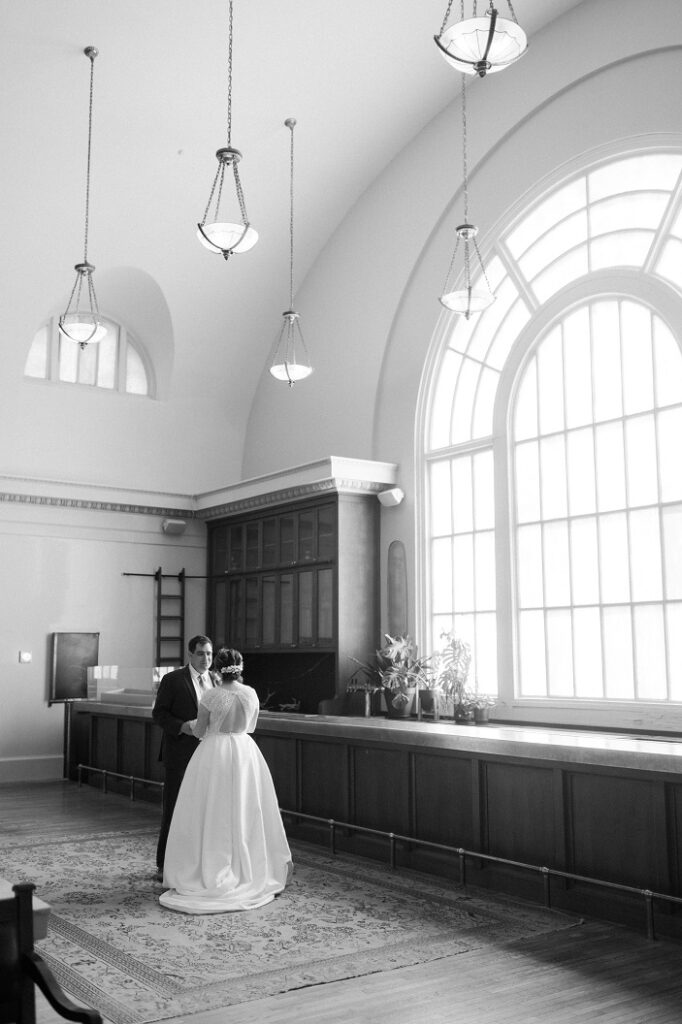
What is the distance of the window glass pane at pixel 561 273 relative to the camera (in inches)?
381

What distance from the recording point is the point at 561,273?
32.4 ft

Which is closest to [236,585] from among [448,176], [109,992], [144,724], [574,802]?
[144,724]

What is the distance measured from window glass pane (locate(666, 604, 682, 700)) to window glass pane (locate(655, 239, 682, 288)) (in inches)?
113

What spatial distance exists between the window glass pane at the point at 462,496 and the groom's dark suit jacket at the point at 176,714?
15.9 ft

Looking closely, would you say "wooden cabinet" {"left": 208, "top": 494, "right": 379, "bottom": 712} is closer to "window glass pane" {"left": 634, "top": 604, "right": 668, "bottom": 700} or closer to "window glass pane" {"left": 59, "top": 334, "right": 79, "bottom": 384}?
"window glass pane" {"left": 59, "top": 334, "right": 79, "bottom": 384}

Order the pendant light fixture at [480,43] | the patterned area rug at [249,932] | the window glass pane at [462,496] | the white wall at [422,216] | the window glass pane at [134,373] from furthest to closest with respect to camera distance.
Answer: the window glass pane at [134,373]
the window glass pane at [462,496]
the white wall at [422,216]
the pendant light fixture at [480,43]
the patterned area rug at [249,932]

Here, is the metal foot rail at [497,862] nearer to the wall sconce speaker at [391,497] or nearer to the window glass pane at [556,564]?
the window glass pane at [556,564]

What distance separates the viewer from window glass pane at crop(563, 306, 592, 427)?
9.49m

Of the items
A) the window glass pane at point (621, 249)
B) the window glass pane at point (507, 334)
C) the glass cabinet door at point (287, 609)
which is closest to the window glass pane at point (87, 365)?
the glass cabinet door at point (287, 609)

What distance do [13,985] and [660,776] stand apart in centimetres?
365

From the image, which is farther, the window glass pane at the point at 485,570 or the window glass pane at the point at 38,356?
the window glass pane at the point at 38,356

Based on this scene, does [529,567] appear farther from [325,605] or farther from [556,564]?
[325,605]

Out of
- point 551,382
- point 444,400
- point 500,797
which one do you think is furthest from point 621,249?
point 500,797

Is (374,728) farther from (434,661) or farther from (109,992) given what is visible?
(434,661)
